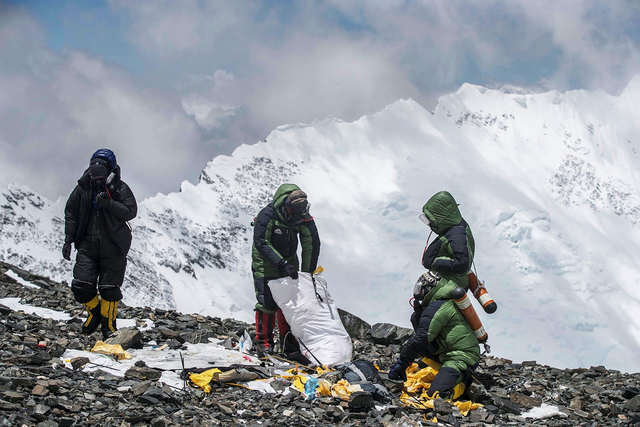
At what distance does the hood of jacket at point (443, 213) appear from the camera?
698 centimetres

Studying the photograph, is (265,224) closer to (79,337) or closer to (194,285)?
(79,337)

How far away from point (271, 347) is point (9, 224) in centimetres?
19302

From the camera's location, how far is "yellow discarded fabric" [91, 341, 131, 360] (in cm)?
655

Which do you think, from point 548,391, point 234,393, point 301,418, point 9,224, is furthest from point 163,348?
point 9,224

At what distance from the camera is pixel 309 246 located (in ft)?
27.9

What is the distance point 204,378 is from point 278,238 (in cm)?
290

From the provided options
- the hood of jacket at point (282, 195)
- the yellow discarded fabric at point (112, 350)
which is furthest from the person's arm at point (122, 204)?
the hood of jacket at point (282, 195)

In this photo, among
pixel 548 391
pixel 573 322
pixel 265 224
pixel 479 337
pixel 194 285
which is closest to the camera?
pixel 479 337

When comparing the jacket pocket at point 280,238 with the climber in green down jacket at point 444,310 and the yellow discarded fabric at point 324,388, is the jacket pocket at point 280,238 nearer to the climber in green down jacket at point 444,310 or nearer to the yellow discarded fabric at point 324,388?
the climber in green down jacket at point 444,310

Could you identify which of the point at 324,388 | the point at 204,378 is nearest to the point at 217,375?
the point at 204,378

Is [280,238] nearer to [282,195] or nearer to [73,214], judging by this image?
[282,195]

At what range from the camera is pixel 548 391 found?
7.30 m

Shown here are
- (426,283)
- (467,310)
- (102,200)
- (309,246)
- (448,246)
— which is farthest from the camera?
(309,246)

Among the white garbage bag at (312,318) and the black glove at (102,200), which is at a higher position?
the black glove at (102,200)
